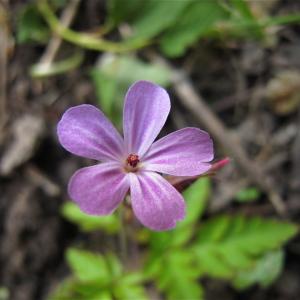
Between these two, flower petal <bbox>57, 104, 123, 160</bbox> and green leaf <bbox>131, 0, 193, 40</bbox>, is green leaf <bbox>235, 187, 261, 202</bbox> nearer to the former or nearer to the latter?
green leaf <bbox>131, 0, 193, 40</bbox>

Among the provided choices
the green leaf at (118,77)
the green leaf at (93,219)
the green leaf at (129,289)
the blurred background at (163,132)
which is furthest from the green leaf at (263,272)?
the green leaf at (118,77)

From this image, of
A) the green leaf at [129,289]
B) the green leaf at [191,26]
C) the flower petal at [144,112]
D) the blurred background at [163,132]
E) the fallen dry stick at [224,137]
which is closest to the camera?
the flower petal at [144,112]

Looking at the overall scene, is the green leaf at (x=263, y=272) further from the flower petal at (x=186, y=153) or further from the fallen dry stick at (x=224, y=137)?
the flower petal at (x=186, y=153)

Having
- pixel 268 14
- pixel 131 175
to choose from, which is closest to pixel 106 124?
pixel 131 175

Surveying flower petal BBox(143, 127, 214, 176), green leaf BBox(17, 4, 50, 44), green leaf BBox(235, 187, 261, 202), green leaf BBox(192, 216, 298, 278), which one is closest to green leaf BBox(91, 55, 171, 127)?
green leaf BBox(17, 4, 50, 44)

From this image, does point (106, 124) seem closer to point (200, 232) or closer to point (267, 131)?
point (200, 232)

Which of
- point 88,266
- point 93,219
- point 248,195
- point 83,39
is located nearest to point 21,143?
point 93,219
